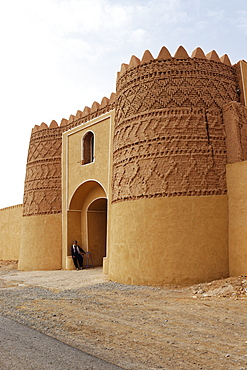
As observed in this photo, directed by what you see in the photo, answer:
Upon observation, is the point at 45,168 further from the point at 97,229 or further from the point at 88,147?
the point at 97,229

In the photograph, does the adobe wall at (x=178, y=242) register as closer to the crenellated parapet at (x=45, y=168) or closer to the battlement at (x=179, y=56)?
the battlement at (x=179, y=56)

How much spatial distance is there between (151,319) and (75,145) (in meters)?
10.9

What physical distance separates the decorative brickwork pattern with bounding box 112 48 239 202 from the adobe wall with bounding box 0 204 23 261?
1229 centimetres

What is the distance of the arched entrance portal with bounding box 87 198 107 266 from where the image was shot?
15.4m

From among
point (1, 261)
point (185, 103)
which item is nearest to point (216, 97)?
point (185, 103)

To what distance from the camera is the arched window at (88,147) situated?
49.2ft

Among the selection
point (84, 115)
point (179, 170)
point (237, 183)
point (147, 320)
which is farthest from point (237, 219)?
point (84, 115)

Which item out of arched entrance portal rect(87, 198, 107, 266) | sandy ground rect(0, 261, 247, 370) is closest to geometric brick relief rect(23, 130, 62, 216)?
arched entrance portal rect(87, 198, 107, 266)

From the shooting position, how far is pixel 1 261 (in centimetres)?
2194

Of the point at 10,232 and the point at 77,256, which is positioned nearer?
the point at 77,256

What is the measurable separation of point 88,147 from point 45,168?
9.06 feet

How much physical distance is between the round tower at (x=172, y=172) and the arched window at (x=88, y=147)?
12.6 ft

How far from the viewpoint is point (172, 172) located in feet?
32.1

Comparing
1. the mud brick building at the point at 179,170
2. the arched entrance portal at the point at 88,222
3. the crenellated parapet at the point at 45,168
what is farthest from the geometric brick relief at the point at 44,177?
the mud brick building at the point at 179,170
